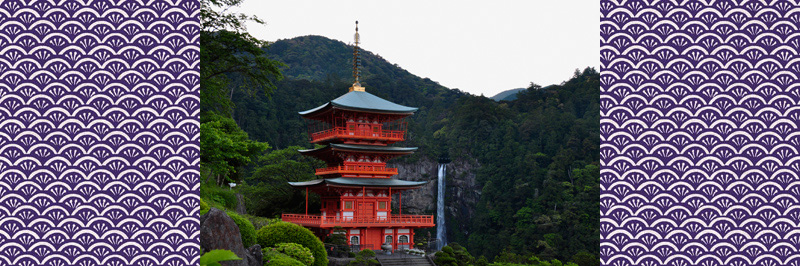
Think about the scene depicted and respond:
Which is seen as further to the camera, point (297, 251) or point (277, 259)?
point (297, 251)

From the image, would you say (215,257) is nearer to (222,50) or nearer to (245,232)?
(245,232)

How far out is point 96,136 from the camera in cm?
446

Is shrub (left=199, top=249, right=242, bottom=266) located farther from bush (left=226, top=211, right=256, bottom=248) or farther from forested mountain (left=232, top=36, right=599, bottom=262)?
forested mountain (left=232, top=36, right=599, bottom=262)

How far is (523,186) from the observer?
175 feet

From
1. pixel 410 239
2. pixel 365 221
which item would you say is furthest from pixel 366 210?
pixel 410 239

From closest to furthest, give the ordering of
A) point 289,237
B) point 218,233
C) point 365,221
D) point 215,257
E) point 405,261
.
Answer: point 215,257, point 218,233, point 289,237, point 405,261, point 365,221

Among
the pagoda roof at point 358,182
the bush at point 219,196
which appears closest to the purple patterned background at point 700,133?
the bush at point 219,196

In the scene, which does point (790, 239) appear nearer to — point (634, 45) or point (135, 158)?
point (634, 45)

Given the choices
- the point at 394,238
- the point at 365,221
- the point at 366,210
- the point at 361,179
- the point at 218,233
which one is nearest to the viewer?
the point at 218,233

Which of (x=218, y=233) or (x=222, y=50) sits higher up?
(x=222, y=50)

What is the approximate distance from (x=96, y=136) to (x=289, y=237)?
12263 millimetres

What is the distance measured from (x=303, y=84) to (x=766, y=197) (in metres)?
65.5

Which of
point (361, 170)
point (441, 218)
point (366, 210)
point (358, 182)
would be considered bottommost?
point (441, 218)

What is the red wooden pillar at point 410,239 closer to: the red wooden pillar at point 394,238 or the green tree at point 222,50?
the red wooden pillar at point 394,238
